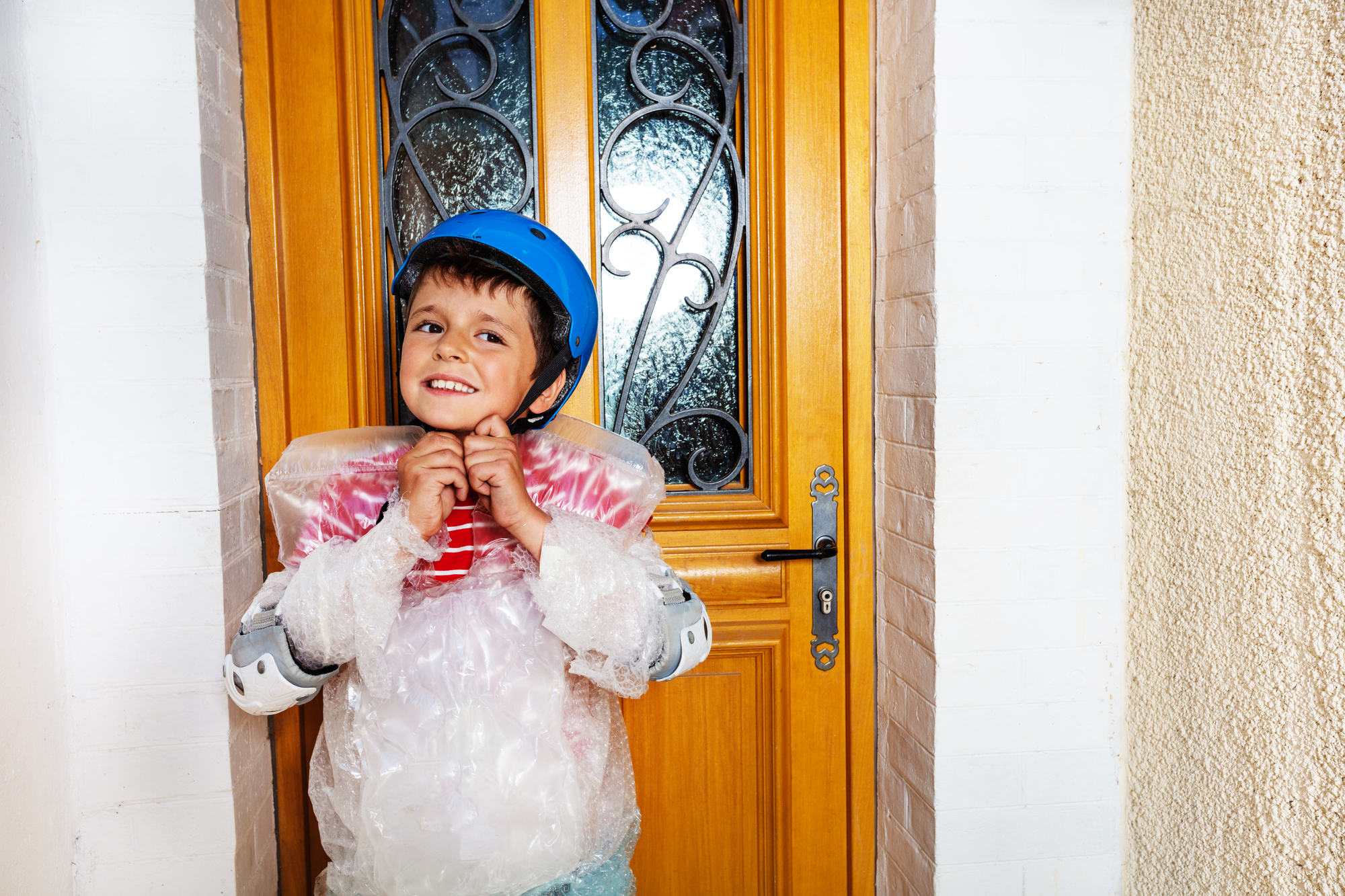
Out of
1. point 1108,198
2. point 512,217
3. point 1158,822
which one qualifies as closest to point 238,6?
point 512,217

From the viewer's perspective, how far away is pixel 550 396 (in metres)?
1.37

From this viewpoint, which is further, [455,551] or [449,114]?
[449,114]

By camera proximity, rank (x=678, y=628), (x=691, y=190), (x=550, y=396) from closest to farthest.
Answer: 1. (x=678, y=628)
2. (x=550, y=396)
3. (x=691, y=190)

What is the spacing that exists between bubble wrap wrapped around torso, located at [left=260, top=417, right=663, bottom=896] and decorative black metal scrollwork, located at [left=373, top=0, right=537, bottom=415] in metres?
0.66

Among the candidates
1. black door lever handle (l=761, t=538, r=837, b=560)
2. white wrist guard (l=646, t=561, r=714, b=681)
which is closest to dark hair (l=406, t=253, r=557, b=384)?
white wrist guard (l=646, t=561, r=714, b=681)

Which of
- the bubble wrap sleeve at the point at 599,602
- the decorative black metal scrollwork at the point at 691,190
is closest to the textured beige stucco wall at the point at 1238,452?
the decorative black metal scrollwork at the point at 691,190

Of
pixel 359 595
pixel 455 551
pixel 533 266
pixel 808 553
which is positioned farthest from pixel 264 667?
pixel 808 553

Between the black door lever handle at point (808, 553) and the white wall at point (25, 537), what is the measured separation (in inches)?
50.7

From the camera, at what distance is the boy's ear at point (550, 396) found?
4.43 feet

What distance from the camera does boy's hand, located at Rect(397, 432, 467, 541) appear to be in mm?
1169

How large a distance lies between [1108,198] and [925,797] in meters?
1.17

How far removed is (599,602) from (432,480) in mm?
278

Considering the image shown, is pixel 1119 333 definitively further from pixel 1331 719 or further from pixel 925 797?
pixel 925 797

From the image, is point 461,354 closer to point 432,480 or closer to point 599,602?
point 432,480
